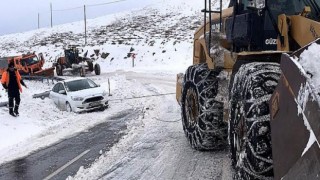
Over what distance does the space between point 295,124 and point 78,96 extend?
14.2 m

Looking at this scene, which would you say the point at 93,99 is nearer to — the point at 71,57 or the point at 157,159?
the point at 157,159

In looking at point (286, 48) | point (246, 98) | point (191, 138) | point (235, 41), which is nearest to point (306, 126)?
point (246, 98)

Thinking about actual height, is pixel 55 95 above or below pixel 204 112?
below

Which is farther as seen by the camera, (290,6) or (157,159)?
(157,159)

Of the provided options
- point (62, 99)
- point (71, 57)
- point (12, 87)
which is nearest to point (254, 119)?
point (12, 87)

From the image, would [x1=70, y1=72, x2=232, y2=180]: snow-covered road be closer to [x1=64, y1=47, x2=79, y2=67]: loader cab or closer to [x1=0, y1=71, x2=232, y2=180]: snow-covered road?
[x1=0, y1=71, x2=232, y2=180]: snow-covered road

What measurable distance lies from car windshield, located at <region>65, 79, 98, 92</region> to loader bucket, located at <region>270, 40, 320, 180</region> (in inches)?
578

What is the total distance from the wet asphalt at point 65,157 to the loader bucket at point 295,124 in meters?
4.68

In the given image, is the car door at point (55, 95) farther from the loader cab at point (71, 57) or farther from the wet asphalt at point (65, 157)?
the loader cab at point (71, 57)

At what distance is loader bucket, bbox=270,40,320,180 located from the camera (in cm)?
264

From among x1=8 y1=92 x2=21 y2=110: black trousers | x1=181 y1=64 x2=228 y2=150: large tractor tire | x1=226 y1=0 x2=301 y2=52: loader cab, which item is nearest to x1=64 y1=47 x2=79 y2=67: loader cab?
x1=8 y1=92 x2=21 y2=110: black trousers

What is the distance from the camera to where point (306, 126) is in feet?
9.00

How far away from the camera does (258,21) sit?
5.83 m

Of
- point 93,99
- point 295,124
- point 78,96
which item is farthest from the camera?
point 93,99
